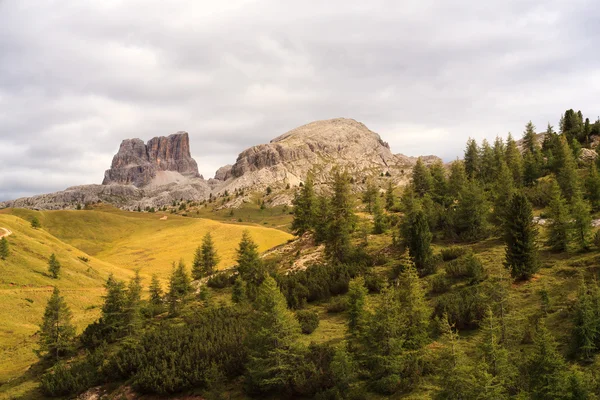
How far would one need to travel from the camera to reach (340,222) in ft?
150

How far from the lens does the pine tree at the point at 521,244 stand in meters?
30.4

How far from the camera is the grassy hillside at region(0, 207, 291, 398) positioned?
44.2 metres

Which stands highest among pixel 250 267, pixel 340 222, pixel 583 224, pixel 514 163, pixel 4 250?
pixel 514 163

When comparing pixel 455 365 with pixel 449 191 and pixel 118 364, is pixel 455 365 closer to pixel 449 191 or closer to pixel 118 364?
pixel 118 364

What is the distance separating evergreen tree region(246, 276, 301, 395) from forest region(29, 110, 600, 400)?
0.09 m

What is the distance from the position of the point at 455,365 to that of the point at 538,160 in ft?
250

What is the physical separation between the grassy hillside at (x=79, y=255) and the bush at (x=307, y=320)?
72.2 feet

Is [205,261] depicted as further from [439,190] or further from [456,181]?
[456,181]

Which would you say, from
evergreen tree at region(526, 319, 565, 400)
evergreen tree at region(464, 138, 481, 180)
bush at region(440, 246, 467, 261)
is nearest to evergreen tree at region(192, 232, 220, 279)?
bush at region(440, 246, 467, 261)

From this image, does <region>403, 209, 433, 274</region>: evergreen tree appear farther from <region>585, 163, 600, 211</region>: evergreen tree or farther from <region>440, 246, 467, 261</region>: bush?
<region>585, 163, 600, 211</region>: evergreen tree

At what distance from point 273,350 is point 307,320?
829cm

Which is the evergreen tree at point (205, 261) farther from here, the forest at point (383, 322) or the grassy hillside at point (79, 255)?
the grassy hillside at point (79, 255)

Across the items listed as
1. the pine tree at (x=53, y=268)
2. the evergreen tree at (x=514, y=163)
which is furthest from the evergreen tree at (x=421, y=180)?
the pine tree at (x=53, y=268)

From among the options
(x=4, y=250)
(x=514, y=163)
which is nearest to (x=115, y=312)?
(x=4, y=250)
